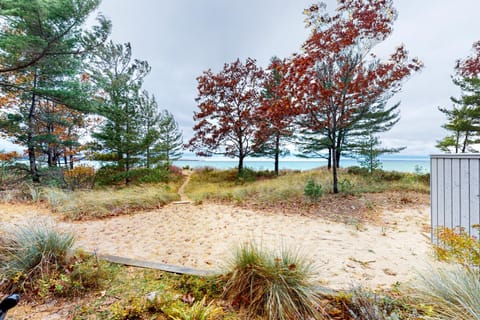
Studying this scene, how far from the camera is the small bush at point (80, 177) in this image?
23.1 ft

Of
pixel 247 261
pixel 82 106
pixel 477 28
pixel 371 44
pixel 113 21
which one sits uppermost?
pixel 113 21

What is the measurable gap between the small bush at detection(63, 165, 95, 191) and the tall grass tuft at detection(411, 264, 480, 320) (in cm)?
889

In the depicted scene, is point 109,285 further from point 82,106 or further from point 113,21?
point 113,21

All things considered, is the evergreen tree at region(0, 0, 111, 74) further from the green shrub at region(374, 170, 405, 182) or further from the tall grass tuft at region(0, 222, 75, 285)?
the green shrub at region(374, 170, 405, 182)

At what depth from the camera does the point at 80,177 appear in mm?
7859

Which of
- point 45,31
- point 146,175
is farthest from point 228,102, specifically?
point 45,31

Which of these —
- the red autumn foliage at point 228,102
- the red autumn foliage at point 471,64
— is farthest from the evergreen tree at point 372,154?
the red autumn foliage at point 228,102

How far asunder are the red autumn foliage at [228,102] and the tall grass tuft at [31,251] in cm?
868

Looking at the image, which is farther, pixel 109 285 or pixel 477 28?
pixel 477 28

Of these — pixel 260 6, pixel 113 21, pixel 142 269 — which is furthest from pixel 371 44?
pixel 113 21

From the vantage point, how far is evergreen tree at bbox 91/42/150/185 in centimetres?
712

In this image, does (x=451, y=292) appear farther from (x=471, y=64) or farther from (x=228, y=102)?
(x=228, y=102)

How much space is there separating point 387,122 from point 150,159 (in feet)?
40.3

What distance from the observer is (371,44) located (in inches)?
200
